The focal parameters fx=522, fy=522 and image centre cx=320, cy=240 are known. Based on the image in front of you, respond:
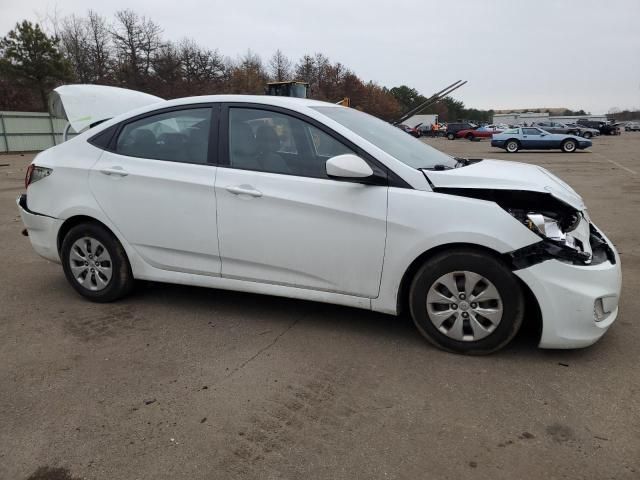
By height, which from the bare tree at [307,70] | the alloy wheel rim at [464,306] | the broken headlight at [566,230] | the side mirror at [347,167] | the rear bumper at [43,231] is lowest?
the alloy wheel rim at [464,306]

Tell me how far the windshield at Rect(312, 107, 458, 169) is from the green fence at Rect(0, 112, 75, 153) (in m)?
24.6

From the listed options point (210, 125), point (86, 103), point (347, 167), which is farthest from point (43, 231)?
point (347, 167)

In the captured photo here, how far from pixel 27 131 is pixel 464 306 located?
28.9 m

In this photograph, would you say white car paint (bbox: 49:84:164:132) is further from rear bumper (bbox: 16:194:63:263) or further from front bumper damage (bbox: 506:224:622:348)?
front bumper damage (bbox: 506:224:622:348)

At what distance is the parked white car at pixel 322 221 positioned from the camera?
10.5 ft

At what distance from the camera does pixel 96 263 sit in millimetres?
4348

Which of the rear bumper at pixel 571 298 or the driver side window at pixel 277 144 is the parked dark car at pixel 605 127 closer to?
the rear bumper at pixel 571 298

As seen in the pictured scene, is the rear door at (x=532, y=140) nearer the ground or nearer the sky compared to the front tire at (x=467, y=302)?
nearer the sky

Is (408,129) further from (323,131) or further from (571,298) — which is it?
(571,298)

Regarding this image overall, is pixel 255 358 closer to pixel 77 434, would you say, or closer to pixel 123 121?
pixel 77 434

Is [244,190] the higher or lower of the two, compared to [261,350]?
higher

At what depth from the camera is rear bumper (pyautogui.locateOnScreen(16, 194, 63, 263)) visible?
4.43m

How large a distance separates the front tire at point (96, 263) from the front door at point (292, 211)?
1005 millimetres

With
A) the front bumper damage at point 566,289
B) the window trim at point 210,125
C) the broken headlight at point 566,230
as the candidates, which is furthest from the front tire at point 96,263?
the broken headlight at point 566,230
